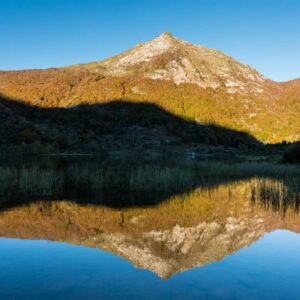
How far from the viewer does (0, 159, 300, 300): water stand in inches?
372

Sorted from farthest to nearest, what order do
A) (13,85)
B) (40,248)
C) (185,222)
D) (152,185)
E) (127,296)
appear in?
(13,85), (152,185), (185,222), (40,248), (127,296)

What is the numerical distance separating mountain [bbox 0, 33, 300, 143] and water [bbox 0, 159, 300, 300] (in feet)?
391

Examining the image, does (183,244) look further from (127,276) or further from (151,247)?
(127,276)

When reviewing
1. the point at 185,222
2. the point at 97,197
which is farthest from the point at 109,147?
the point at 185,222

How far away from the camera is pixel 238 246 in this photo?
13.7 meters

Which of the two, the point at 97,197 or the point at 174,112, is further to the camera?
the point at 174,112

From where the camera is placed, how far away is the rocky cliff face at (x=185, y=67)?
6747 inches

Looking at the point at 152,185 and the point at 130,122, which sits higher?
the point at 130,122

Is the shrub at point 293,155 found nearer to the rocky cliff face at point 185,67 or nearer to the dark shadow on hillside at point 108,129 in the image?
the dark shadow on hillside at point 108,129

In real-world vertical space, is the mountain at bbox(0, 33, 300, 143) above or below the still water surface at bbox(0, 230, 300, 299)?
above

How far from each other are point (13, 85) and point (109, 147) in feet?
258

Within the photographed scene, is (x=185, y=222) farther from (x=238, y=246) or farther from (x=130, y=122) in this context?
(x=130, y=122)

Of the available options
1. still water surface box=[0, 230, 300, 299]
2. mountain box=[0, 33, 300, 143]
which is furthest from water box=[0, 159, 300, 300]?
mountain box=[0, 33, 300, 143]

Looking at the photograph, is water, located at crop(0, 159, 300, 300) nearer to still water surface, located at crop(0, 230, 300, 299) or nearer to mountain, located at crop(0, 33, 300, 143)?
still water surface, located at crop(0, 230, 300, 299)
